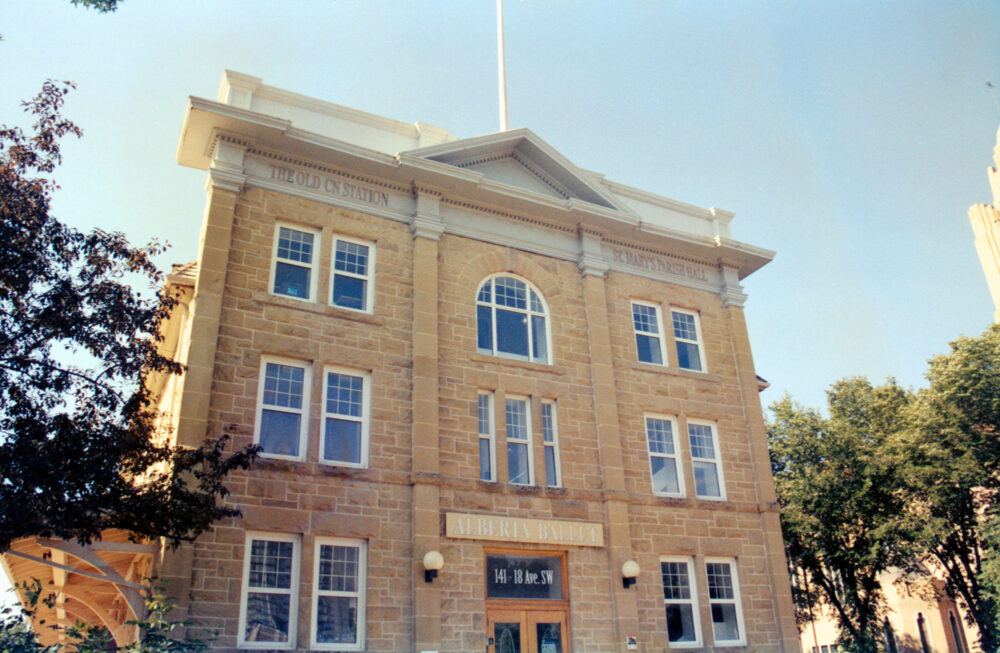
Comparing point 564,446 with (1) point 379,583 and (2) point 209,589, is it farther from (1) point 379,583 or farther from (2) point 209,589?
(2) point 209,589

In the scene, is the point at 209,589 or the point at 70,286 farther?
the point at 209,589

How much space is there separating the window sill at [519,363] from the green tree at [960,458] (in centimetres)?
1434

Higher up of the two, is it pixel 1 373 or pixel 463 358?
pixel 463 358

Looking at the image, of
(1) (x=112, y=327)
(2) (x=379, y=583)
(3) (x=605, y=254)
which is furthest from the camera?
(3) (x=605, y=254)

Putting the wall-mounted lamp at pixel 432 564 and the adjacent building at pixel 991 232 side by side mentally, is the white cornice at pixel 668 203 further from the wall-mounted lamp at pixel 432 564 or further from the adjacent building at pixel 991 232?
the adjacent building at pixel 991 232

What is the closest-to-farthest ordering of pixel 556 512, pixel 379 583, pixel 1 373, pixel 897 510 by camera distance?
1. pixel 1 373
2. pixel 379 583
3. pixel 556 512
4. pixel 897 510

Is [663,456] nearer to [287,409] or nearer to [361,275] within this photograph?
[361,275]

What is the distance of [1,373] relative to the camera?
39.1 ft

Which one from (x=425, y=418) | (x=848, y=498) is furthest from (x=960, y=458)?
(x=425, y=418)

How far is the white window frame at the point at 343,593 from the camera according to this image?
15485 millimetres

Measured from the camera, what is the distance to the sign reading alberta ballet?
688 inches

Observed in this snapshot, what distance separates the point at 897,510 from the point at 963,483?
2558mm

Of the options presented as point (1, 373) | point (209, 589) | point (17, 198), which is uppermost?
point (17, 198)

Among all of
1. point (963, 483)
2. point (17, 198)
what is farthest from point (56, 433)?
point (963, 483)
